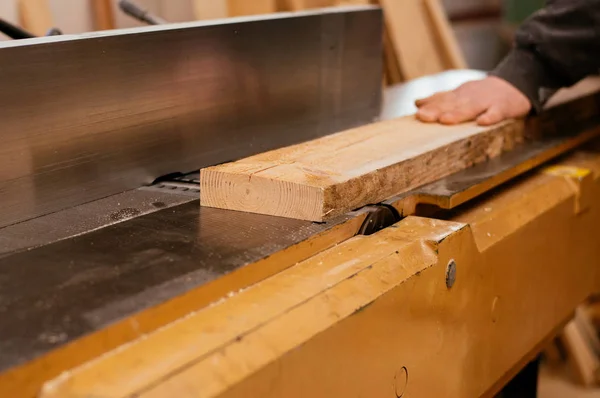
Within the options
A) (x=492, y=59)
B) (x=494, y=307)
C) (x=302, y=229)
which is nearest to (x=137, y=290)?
(x=302, y=229)

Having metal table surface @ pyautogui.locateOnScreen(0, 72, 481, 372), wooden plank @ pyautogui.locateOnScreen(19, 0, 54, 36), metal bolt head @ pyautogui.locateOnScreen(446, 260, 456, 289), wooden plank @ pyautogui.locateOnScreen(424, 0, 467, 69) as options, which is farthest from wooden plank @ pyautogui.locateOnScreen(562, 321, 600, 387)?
wooden plank @ pyautogui.locateOnScreen(19, 0, 54, 36)

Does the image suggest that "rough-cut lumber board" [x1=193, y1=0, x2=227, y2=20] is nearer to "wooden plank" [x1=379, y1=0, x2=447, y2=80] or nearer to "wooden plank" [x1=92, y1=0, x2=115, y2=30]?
"wooden plank" [x1=92, y1=0, x2=115, y2=30]

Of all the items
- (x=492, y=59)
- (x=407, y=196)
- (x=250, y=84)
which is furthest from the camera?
(x=492, y=59)

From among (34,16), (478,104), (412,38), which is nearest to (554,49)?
(478,104)

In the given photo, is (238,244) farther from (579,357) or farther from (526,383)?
(579,357)

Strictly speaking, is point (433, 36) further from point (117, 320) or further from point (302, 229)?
point (117, 320)

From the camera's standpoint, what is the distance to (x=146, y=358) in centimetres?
53

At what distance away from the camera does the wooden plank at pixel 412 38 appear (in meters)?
2.01

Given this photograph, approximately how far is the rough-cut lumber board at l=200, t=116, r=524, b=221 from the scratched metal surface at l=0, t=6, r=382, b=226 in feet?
0.46

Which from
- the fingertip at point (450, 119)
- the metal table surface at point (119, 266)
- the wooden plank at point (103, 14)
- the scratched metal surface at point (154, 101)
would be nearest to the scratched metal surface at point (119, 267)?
the metal table surface at point (119, 266)

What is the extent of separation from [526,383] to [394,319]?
718mm

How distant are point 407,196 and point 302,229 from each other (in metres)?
0.19

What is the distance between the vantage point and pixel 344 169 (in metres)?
0.86

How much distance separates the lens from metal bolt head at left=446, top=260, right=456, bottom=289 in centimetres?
80
